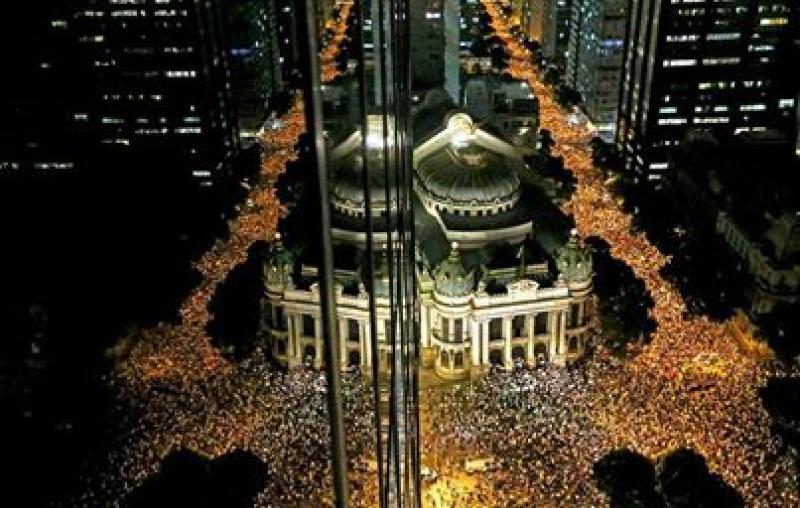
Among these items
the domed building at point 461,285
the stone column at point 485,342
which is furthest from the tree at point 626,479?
the domed building at point 461,285

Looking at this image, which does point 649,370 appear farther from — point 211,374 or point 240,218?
point 240,218

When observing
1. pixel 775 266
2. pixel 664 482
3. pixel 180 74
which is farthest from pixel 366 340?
pixel 180 74

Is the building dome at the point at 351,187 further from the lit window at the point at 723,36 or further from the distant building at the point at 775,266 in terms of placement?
the lit window at the point at 723,36

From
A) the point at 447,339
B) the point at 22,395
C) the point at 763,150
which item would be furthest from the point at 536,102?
the point at 22,395

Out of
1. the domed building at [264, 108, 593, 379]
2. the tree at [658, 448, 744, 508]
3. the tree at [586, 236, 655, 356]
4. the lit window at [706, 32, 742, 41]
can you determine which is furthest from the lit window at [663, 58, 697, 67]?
the tree at [658, 448, 744, 508]

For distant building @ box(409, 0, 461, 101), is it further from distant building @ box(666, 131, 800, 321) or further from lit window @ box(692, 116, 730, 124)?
distant building @ box(666, 131, 800, 321)
